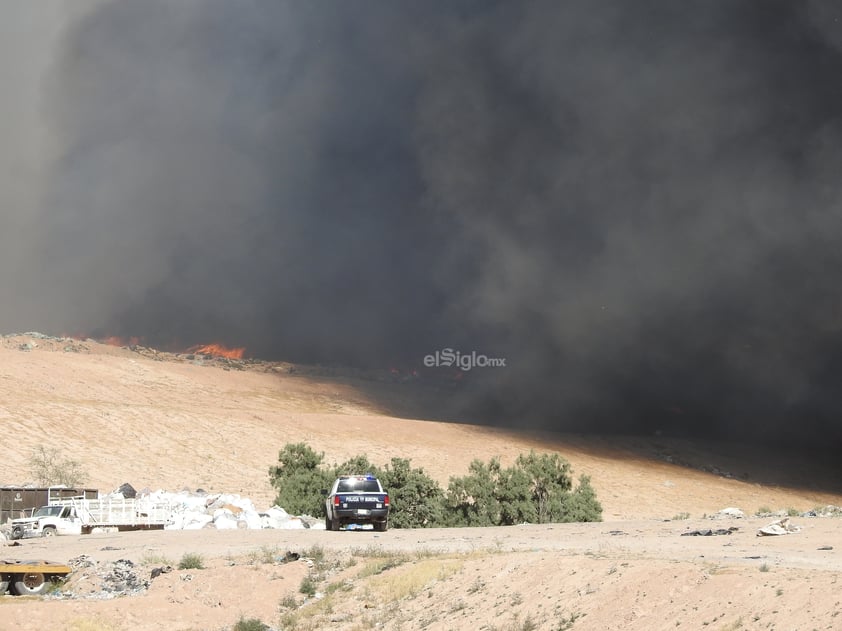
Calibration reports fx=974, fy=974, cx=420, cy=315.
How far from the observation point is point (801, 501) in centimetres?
4900

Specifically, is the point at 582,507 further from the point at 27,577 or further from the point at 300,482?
the point at 27,577

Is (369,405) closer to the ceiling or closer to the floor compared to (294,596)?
closer to the ceiling

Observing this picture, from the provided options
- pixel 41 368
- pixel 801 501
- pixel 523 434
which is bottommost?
pixel 801 501

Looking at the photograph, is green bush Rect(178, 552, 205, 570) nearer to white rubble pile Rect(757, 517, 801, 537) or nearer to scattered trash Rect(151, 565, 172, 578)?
scattered trash Rect(151, 565, 172, 578)

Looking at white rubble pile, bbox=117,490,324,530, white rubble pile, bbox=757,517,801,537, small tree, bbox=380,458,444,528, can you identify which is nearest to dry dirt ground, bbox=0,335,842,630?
white rubble pile, bbox=757,517,801,537

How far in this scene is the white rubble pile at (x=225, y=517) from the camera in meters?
28.2

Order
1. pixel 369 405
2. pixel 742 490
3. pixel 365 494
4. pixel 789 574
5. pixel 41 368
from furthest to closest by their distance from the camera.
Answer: pixel 369 405
pixel 41 368
pixel 742 490
pixel 365 494
pixel 789 574

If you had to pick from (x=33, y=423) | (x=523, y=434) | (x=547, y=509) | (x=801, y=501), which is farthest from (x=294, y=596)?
(x=523, y=434)

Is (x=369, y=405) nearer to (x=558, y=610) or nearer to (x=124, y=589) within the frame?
(x=124, y=589)

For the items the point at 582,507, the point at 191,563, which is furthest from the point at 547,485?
the point at 191,563

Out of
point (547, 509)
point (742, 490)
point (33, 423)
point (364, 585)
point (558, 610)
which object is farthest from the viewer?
point (742, 490)

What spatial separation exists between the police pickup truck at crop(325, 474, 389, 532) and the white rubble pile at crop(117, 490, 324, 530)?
2.48m

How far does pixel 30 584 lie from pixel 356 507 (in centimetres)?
988

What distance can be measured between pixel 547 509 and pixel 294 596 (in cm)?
1665
